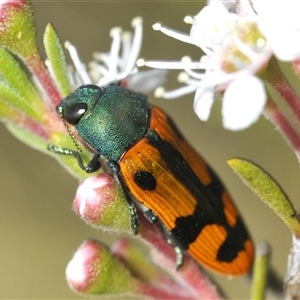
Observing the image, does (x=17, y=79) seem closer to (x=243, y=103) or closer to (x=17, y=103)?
(x=17, y=103)

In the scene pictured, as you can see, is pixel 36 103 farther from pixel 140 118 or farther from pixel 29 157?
pixel 29 157

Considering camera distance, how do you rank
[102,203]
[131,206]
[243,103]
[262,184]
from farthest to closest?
[131,206], [102,203], [262,184], [243,103]

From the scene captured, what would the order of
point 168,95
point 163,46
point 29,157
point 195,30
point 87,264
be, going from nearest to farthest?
point 168,95, point 195,30, point 87,264, point 29,157, point 163,46

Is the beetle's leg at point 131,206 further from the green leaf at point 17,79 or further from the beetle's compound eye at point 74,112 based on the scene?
the green leaf at point 17,79

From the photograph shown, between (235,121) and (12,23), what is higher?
(12,23)

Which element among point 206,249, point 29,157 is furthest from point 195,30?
point 29,157

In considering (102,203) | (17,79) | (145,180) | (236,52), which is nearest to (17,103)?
(17,79)

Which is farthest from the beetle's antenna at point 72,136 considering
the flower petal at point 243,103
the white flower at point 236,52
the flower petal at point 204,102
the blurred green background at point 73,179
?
the blurred green background at point 73,179
